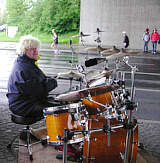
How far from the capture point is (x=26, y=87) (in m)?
4.64

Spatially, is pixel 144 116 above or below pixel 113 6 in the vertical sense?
below

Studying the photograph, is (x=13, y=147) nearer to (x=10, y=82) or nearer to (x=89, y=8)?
(x=10, y=82)

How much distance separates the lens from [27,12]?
34781mm

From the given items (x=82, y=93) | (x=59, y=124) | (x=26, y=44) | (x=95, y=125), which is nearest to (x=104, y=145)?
(x=95, y=125)

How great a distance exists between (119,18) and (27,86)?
24.5 meters

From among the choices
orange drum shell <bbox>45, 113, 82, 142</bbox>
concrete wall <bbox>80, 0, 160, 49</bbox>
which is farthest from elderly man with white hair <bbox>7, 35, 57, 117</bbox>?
concrete wall <bbox>80, 0, 160, 49</bbox>

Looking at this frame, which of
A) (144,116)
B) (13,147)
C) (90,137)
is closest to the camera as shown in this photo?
(90,137)

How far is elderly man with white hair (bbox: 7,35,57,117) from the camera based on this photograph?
4.68 metres

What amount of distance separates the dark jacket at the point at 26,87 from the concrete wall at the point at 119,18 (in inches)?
944

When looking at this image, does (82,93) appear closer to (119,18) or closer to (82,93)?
(82,93)

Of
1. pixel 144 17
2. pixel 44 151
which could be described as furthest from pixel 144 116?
pixel 144 17

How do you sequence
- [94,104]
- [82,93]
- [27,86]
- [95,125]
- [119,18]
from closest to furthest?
[82,93] < [95,125] < [94,104] < [27,86] < [119,18]

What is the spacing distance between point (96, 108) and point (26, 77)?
47.5 inches

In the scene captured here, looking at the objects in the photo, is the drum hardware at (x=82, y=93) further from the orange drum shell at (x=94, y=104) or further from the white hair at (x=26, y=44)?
the white hair at (x=26, y=44)
